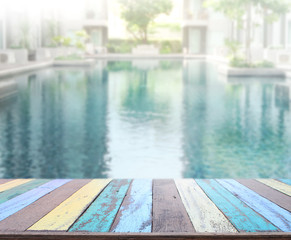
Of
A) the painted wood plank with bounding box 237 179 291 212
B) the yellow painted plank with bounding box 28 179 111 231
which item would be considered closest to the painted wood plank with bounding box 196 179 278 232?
the painted wood plank with bounding box 237 179 291 212

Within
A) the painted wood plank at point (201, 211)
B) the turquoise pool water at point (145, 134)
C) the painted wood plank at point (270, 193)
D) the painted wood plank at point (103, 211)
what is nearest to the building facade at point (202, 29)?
the turquoise pool water at point (145, 134)

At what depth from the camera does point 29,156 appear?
7.38 meters

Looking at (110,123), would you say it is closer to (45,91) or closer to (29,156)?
(29,156)

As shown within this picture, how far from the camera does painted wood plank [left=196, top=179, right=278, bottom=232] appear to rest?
2465mm

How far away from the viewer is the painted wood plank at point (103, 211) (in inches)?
96.2

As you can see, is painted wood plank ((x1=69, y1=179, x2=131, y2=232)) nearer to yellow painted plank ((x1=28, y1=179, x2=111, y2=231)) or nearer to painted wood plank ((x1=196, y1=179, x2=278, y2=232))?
yellow painted plank ((x1=28, y1=179, x2=111, y2=231))

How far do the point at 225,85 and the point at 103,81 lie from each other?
5232mm

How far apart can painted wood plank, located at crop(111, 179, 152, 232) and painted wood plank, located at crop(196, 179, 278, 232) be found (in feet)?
1.44

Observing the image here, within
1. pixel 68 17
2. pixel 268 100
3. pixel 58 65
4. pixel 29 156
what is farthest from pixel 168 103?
pixel 68 17

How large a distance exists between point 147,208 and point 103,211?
0.28 metres

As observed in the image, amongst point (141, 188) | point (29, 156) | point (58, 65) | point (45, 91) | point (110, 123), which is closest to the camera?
point (141, 188)

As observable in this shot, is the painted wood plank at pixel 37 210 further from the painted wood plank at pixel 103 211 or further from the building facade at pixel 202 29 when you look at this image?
the building facade at pixel 202 29

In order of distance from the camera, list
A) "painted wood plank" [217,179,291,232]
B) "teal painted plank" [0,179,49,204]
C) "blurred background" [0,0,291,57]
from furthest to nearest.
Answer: "blurred background" [0,0,291,57], "teal painted plank" [0,179,49,204], "painted wood plank" [217,179,291,232]

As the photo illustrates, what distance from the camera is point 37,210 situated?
110 inches
